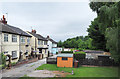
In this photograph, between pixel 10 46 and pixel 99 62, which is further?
pixel 10 46

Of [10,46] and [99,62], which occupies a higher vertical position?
[10,46]

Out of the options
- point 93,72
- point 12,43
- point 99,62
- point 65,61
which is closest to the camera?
point 93,72

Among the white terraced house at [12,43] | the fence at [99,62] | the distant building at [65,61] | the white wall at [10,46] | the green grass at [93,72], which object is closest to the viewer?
the green grass at [93,72]

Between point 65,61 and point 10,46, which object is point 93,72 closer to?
point 65,61

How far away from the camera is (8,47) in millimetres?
14344

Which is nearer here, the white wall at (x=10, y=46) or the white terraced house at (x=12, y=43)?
the white terraced house at (x=12, y=43)

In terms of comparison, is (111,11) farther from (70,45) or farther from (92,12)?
(70,45)

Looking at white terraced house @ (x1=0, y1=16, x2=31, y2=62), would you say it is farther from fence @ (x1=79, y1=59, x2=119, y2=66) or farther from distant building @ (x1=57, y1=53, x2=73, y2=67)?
fence @ (x1=79, y1=59, x2=119, y2=66)

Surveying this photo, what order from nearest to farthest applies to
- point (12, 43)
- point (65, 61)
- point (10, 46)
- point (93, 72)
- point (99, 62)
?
point (93, 72)
point (65, 61)
point (99, 62)
point (10, 46)
point (12, 43)

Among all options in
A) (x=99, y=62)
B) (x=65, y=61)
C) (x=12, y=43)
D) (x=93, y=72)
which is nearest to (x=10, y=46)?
(x=12, y=43)

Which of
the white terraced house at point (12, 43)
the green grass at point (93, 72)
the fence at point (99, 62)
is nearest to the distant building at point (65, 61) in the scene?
the green grass at point (93, 72)

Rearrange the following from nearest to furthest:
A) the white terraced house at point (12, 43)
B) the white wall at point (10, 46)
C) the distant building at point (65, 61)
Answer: the white terraced house at point (12, 43) < the white wall at point (10, 46) < the distant building at point (65, 61)

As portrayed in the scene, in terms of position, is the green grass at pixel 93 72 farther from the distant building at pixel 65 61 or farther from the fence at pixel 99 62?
the fence at pixel 99 62

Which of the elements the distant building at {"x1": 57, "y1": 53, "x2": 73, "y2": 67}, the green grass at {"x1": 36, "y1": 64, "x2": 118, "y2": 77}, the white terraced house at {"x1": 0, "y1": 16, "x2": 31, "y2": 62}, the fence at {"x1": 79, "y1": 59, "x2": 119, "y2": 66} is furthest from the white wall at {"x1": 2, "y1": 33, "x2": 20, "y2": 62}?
the fence at {"x1": 79, "y1": 59, "x2": 119, "y2": 66}
